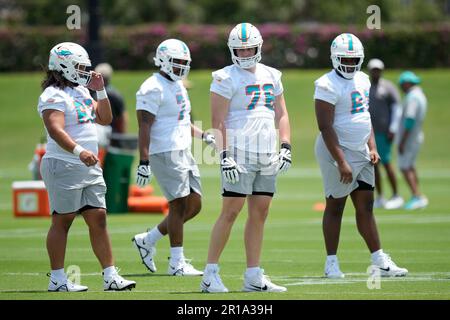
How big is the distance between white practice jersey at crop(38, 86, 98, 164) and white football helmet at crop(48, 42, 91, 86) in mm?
118

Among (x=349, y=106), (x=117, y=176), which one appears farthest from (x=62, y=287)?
(x=117, y=176)

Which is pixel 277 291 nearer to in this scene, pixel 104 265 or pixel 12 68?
pixel 104 265

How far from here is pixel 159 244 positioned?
15.6 meters

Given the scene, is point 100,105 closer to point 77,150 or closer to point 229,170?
point 77,150

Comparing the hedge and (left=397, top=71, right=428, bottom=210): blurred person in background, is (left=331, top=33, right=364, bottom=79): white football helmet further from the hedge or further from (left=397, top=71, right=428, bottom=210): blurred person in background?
the hedge

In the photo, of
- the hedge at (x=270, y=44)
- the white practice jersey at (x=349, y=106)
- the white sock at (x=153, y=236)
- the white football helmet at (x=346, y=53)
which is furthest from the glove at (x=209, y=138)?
the hedge at (x=270, y=44)

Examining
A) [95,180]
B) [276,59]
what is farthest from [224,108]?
[276,59]

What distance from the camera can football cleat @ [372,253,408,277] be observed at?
1176 cm

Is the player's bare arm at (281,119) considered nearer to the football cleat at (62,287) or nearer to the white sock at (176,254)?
the white sock at (176,254)

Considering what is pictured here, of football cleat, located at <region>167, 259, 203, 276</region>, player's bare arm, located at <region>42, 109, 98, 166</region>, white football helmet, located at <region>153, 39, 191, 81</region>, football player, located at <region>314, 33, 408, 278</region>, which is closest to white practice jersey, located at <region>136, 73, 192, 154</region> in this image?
white football helmet, located at <region>153, 39, 191, 81</region>

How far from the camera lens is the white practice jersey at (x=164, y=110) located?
41.6 feet

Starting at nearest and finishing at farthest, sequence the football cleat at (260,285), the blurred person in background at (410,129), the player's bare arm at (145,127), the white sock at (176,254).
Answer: the football cleat at (260,285), the white sock at (176,254), the player's bare arm at (145,127), the blurred person in background at (410,129)

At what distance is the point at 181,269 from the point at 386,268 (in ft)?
6.93

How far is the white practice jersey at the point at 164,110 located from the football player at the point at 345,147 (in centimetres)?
161
